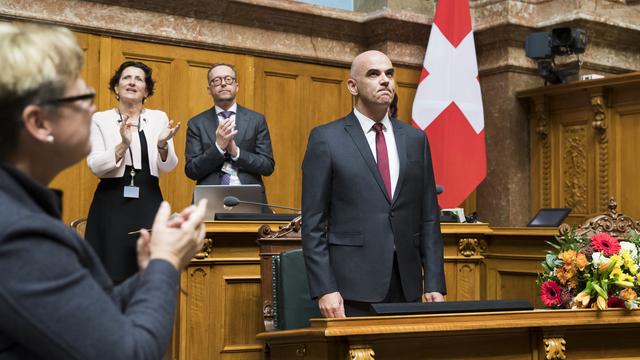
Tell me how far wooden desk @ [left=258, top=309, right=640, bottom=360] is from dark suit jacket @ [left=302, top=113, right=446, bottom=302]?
422 millimetres

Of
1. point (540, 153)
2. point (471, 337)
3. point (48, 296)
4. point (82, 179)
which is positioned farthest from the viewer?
point (540, 153)

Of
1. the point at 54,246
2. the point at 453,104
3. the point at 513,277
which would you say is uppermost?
the point at 453,104

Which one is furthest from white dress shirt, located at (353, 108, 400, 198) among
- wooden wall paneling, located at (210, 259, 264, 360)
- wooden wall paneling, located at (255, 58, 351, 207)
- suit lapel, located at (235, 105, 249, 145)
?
wooden wall paneling, located at (255, 58, 351, 207)

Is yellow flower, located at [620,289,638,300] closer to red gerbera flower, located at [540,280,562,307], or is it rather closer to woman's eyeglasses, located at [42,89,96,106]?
red gerbera flower, located at [540,280,562,307]

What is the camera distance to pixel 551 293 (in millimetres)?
3340

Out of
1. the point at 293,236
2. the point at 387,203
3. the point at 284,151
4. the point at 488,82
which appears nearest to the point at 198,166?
the point at 293,236

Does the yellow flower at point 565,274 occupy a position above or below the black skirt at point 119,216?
below

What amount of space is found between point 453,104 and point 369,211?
4397 mm

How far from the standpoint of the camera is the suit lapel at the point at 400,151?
3.29 m

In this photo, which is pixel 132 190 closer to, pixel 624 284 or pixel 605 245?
pixel 605 245

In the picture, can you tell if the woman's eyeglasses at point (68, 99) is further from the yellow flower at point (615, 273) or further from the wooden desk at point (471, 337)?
the yellow flower at point (615, 273)

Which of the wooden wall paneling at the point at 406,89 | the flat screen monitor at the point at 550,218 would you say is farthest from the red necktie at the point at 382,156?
the wooden wall paneling at the point at 406,89

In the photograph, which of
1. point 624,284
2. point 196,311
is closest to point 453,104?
point 196,311

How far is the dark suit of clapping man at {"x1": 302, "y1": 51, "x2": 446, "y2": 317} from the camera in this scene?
10.5 ft
